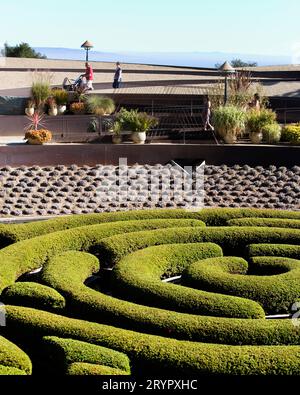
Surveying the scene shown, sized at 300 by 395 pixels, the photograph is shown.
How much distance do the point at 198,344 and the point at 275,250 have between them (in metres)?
5.63

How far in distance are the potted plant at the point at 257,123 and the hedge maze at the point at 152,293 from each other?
24.5 feet

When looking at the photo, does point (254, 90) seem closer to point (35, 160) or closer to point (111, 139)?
point (111, 139)

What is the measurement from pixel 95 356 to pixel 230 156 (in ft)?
48.9

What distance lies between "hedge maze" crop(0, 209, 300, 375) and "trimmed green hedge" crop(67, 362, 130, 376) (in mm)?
12

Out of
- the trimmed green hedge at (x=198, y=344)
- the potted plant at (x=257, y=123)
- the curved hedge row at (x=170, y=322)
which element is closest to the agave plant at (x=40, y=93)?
the potted plant at (x=257, y=123)

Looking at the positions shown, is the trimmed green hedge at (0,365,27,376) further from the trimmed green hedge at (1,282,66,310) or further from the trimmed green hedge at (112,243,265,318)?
→ the trimmed green hedge at (112,243,265,318)

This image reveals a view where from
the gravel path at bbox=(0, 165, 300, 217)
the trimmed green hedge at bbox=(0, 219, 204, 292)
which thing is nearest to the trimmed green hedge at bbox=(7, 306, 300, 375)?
the trimmed green hedge at bbox=(0, 219, 204, 292)

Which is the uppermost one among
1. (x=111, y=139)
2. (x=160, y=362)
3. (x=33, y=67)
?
(x=33, y=67)

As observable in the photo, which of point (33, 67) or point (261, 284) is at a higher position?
point (33, 67)

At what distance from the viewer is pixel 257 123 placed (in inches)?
1018

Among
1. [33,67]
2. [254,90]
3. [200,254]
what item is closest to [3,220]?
[200,254]

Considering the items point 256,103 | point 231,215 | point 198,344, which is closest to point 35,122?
point 256,103

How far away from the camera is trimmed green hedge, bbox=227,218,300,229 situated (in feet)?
57.7

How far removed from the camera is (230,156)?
24.5 meters
